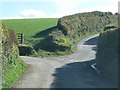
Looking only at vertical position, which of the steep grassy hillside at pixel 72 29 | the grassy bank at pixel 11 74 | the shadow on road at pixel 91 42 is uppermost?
the steep grassy hillside at pixel 72 29

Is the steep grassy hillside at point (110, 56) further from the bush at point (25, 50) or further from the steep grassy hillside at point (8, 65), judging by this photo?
the bush at point (25, 50)

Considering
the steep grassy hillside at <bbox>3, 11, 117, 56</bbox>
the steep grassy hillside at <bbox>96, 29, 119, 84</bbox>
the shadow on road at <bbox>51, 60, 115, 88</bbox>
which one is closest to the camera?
the shadow on road at <bbox>51, 60, 115, 88</bbox>

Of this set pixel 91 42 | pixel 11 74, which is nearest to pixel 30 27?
pixel 91 42


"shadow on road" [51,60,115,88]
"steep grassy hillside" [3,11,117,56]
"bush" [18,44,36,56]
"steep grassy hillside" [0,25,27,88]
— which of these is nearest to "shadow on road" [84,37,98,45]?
"steep grassy hillside" [3,11,117,56]

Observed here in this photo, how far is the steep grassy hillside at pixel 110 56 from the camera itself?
12.0 meters

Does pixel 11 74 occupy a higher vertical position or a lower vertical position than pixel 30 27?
lower

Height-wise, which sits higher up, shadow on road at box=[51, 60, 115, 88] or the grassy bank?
the grassy bank

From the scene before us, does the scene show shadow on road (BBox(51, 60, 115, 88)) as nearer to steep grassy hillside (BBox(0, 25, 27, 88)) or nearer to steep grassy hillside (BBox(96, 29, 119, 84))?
steep grassy hillside (BBox(96, 29, 119, 84))

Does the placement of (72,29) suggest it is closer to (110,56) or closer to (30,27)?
(30,27)

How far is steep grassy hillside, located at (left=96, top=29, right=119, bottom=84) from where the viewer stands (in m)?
12.0

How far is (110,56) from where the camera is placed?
42.3 ft

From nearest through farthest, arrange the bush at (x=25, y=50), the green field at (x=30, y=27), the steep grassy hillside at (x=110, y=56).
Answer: the steep grassy hillside at (x=110, y=56) → the bush at (x=25, y=50) → the green field at (x=30, y=27)

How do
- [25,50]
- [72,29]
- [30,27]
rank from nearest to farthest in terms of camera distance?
[25,50]
[72,29]
[30,27]

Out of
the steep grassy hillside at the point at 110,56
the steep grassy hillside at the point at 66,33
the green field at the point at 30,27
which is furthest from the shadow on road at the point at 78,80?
the green field at the point at 30,27
